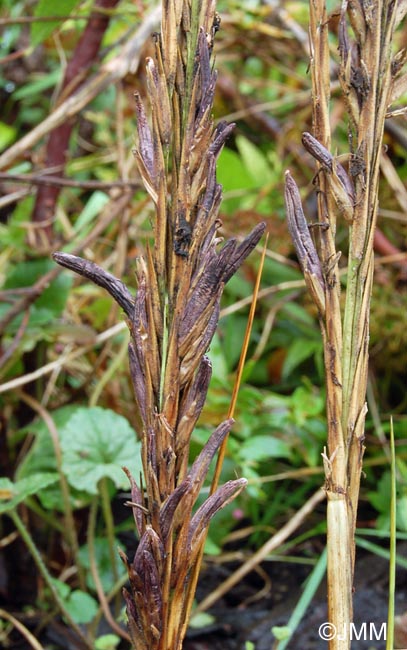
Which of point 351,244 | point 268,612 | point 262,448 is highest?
point 351,244

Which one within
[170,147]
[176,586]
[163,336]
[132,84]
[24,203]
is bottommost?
[176,586]

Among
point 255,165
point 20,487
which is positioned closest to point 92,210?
point 255,165

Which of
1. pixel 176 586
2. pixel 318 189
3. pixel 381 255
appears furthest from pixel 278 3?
pixel 176 586

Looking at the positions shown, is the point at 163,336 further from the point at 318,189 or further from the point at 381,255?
the point at 381,255

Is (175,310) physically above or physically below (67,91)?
below

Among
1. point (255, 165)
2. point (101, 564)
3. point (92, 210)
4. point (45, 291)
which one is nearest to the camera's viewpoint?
point (101, 564)

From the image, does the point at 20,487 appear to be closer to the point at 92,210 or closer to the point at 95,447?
the point at 95,447
